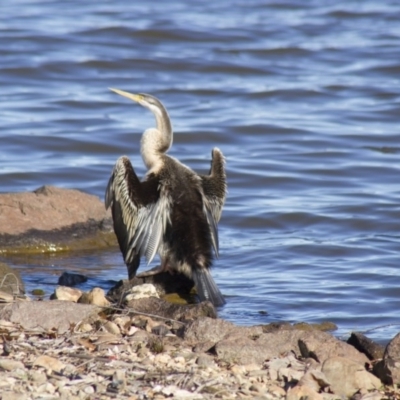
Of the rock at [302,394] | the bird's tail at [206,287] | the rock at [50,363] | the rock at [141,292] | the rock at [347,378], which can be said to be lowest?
the bird's tail at [206,287]

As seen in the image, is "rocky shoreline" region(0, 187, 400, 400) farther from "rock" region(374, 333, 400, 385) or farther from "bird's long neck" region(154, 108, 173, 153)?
"bird's long neck" region(154, 108, 173, 153)

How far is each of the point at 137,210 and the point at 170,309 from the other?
1575 millimetres

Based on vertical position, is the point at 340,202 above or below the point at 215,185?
below

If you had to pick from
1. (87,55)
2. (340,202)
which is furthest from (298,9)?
(340,202)

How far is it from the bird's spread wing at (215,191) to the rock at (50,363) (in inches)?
120

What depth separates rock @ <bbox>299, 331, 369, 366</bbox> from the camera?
5.88 m

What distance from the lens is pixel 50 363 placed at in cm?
534

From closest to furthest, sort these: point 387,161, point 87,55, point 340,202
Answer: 1. point 340,202
2. point 387,161
3. point 87,55

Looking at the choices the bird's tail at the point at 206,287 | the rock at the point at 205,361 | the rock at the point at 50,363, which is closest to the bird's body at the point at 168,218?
the bird's tail at the point at 206,287

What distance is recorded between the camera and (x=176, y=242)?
320 inches

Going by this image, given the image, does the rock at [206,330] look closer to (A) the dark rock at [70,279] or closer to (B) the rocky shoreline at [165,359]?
(B) the rocky shoreline at [165,359]

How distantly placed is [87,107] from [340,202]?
547cm

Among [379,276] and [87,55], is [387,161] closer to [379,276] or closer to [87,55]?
[379,276]

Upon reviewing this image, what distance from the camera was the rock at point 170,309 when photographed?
22.0ft
